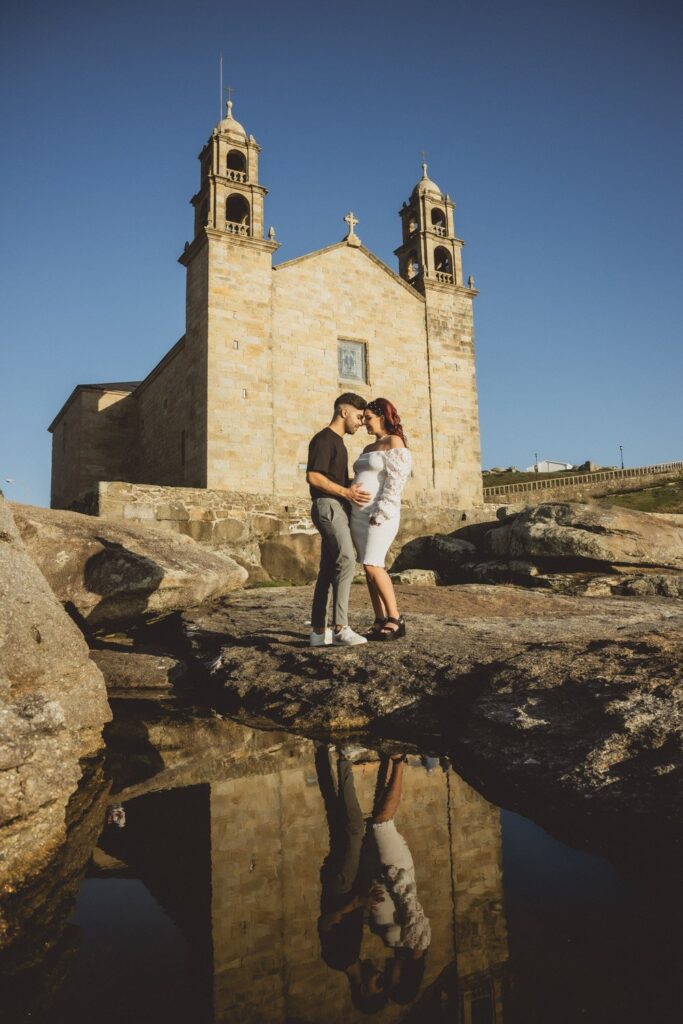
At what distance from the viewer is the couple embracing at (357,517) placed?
509 cm

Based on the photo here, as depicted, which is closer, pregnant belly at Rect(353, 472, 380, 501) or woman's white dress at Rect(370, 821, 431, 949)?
woman's white dress at Rect(370, 821, 431, 949)

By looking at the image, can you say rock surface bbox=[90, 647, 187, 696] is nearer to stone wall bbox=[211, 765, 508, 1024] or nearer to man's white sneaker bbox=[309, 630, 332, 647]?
man's white sneaker bbox=[309, 630, 332, 647]

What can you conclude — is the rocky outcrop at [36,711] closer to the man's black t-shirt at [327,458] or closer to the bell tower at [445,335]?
the man's black t-shirt at [327,458]

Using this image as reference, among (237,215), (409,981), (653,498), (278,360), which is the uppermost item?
(237,215)

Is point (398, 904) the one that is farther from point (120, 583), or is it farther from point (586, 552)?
point (586, 552)

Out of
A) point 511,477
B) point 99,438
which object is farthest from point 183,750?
point 511,477

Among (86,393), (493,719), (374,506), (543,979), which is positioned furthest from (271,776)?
(86,393)

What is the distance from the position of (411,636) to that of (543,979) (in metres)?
3.32

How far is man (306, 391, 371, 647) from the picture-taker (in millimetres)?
5098

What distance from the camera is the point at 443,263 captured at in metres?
23.4

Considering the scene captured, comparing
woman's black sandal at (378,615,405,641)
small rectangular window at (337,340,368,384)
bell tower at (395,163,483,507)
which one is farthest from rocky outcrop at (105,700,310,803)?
bell tower at (395,163,483,507)

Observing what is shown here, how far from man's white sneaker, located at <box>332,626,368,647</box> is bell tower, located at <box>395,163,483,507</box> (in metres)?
16.5

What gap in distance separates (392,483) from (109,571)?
10.3ft

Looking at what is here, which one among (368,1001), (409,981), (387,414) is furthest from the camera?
(387,414)
